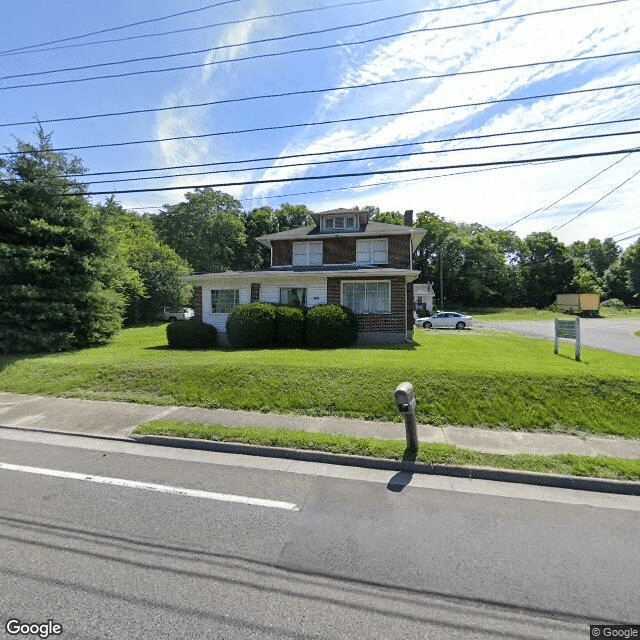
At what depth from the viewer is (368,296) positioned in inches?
626

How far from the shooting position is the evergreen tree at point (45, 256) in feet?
44.3

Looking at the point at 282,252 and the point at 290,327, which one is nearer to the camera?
the point at 290,327

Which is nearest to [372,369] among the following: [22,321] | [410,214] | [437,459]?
[437,459]

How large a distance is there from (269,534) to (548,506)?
3.20 m

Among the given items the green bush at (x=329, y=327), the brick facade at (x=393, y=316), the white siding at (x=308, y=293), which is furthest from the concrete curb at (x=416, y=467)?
the white siding at (x=308, y=293)

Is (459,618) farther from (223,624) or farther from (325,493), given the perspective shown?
(325,493)

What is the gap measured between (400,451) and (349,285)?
11.3 metres

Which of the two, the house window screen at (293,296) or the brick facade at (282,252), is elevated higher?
the brick facade at (282,252)

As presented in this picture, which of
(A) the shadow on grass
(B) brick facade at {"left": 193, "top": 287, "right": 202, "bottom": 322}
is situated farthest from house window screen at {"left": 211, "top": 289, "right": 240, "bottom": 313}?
(A) the shadow on grass

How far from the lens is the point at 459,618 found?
2535mm

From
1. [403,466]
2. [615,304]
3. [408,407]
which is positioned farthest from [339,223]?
[615,304]

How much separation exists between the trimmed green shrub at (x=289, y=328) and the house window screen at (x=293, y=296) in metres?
1.93

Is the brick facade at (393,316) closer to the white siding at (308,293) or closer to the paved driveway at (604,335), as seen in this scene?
the white siding at (308,293)

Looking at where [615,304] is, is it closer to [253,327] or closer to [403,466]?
[253,327]
